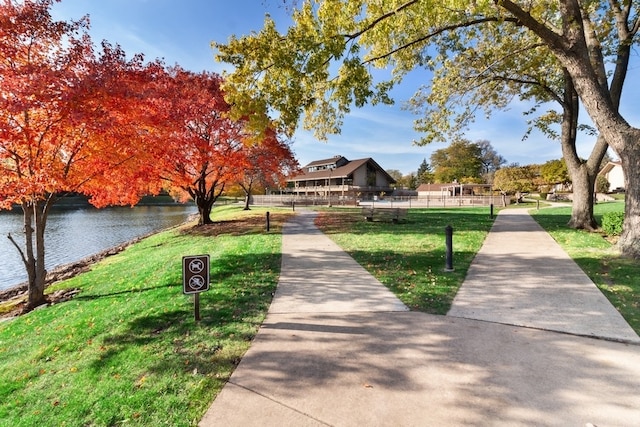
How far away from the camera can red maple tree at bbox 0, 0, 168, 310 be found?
6.46 m

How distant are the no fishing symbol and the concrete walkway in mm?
1187

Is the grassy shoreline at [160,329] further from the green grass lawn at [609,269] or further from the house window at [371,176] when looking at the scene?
the house window at [371,176]

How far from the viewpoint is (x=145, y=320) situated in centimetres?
518

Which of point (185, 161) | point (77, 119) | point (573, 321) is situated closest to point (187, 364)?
point (573, 321)

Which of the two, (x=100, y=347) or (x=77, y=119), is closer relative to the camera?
(x=100, y=347)

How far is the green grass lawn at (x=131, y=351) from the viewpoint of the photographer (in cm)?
308

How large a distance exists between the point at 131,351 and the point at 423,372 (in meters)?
3.81

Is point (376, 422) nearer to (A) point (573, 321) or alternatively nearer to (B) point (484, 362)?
(B) point (484, 362)

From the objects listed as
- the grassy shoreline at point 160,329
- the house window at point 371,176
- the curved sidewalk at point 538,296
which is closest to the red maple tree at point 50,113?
the grassy shoreline at point 160,329

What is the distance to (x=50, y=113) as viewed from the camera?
692cm

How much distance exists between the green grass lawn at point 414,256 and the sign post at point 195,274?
3.46m

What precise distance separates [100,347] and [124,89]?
6.33 m

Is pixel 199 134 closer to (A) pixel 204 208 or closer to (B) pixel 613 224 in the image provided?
(A) pixel 204 208

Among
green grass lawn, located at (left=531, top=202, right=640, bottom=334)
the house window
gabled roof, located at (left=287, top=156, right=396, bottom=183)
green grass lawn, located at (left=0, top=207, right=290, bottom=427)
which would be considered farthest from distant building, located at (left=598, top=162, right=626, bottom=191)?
green grass lawn, located at (left=0, top=207, right=290, bottom=427)
